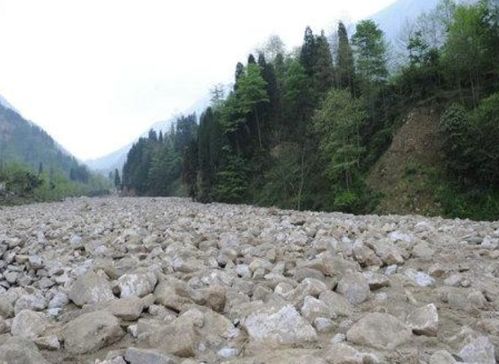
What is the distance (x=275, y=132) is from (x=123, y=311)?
51.5 meters

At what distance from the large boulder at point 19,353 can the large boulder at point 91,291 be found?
1.15m

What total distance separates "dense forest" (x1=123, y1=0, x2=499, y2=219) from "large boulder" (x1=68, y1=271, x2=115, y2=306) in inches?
946

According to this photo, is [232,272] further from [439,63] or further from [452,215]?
[439,63]

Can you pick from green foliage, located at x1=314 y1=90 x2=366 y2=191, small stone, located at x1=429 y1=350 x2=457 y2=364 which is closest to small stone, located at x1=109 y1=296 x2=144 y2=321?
small stone, located at x1=429 y1=350 x2=457 y2=364

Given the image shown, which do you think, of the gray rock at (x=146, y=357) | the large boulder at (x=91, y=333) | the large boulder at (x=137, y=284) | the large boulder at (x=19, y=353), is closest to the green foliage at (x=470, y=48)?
the large boulder at (x=137, y=284)

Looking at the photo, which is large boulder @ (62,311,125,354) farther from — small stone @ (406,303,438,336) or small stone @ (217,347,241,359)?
small stone @ (406,303,438,336)

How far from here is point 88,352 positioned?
3652mm

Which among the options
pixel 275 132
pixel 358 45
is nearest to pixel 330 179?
pixel 358 45

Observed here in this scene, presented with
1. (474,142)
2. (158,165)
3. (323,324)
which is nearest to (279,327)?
(323,324)

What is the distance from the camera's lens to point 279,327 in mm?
3711

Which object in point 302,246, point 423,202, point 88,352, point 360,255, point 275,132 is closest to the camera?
point 88,352

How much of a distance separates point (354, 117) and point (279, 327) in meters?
32.8

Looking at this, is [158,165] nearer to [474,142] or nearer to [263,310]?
[474,142]

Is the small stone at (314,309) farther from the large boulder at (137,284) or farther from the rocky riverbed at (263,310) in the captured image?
the large boulder at (137,284)
